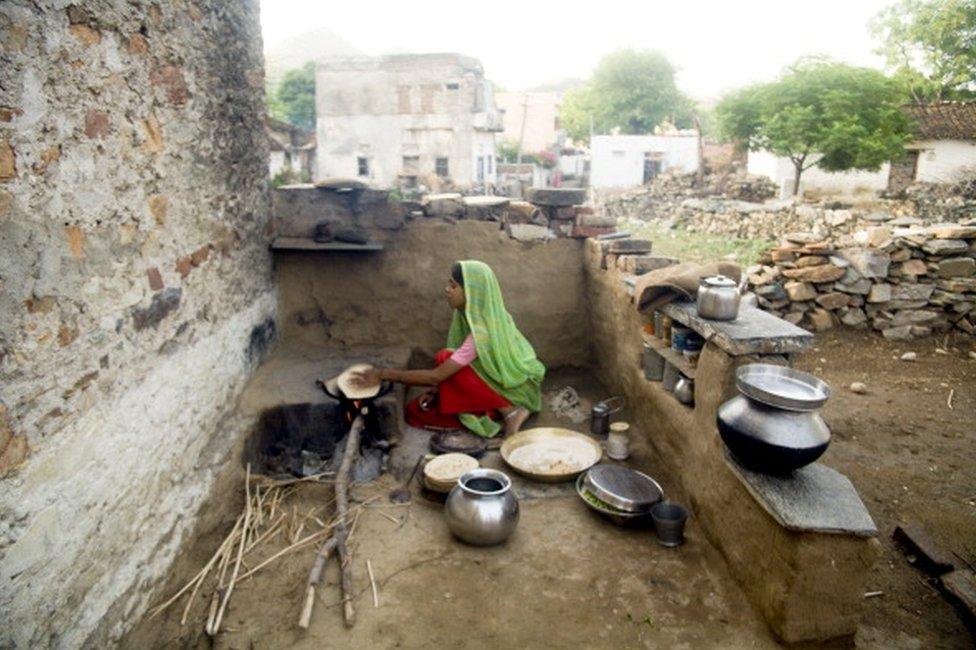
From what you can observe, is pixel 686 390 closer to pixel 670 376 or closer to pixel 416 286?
pixel 670 376

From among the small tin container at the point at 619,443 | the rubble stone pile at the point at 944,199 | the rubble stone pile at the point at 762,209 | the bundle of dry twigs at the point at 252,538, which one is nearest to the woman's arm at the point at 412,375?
the bundle of dry twigs at the point at 252,538

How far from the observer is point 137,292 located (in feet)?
8.18

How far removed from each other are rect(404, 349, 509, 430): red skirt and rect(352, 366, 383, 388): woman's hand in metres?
0.45

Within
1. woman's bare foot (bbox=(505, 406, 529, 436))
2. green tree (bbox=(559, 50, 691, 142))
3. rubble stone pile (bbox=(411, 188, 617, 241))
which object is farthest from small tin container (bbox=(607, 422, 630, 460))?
green tree (bbox=(559, 50, 691, 142))

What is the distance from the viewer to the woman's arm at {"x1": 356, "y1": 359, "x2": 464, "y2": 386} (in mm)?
3840

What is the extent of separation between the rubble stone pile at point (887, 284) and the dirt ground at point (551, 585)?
2.62 metres

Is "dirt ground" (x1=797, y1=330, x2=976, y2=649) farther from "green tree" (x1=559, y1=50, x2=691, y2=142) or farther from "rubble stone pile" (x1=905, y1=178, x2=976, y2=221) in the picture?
"green tree" (x1=559, y1=50, x2=691, y2=142)

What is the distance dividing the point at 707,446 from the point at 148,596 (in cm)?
250

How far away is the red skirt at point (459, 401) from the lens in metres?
4.02

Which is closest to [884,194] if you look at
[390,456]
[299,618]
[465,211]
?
[465,211]

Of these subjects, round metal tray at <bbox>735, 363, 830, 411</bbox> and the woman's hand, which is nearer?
round metal tray at <bbox>735, 363, 830, 411</bbox>

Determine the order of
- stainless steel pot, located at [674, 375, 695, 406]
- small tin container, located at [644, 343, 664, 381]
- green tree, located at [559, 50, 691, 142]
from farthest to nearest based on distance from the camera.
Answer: green tree, located at [559, 50, 691, 142] < small tin container, located at [644, 343, 664, 381] < stainless steel pot, located at [674, 375, 695, 406]

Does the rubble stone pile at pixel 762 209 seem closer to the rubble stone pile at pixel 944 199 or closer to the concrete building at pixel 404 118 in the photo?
the rubble stone pile at pixel 944 199

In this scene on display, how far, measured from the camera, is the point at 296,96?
111 ft
